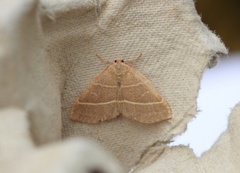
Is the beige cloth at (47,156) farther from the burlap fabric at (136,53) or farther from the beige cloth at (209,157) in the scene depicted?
the beige cloth at (209,157)

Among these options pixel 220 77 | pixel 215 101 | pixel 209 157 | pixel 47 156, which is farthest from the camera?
pixel 220 77

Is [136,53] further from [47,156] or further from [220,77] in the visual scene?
[220,77]

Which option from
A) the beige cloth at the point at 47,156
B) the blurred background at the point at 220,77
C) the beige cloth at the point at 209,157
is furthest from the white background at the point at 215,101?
the beige cloth at the point at 47,156

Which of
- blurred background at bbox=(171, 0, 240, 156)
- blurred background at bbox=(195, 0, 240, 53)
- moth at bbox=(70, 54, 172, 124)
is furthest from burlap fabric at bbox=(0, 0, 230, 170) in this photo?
blurred background at bbox=(195, 0, 240, 53)

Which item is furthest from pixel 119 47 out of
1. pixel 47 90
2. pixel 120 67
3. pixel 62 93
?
pixel 47 90

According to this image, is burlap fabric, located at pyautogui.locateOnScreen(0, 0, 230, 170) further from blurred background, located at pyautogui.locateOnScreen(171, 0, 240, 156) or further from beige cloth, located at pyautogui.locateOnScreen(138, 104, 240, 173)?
blurred background, located at pyautogui.locateOnScreen(171, 0, 240, 156)

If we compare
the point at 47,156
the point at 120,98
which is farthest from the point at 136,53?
the point at 47,156

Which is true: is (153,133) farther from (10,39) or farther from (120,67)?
(10,39)
